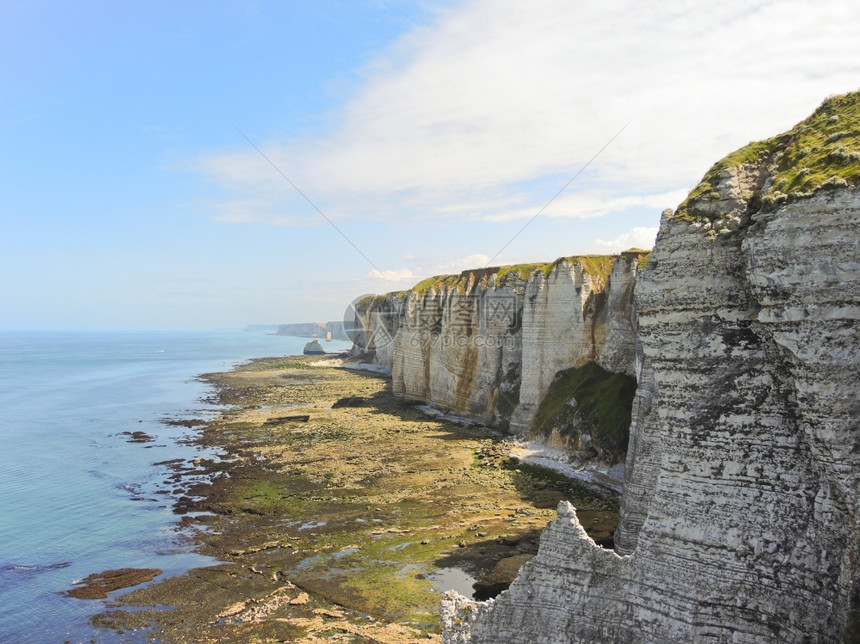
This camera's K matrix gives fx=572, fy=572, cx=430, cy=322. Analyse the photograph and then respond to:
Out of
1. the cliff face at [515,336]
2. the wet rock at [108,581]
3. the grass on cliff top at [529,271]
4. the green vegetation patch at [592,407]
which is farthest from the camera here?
the grass on cliff top at [529,271]

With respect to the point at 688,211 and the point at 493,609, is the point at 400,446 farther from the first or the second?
the point at 688,211

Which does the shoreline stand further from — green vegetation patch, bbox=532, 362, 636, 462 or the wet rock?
green vegetation patch, bbox=532, 362, 636, 462

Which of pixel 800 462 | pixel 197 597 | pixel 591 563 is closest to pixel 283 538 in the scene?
pixel 197 597

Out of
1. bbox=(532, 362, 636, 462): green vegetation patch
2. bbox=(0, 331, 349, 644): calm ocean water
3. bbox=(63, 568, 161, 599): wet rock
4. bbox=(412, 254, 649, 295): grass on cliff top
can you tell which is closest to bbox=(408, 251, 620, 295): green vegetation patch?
bbox=(412, 254, 649, 295): grass on cliff top

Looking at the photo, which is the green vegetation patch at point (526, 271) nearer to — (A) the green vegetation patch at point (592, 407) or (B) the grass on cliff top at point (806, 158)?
(A) the green vegetation patch at point (592, 407)

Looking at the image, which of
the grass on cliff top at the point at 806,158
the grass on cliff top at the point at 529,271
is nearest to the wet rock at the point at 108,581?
the grass on cliff top at the point at 806,158

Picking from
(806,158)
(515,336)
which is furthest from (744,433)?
(515,336)

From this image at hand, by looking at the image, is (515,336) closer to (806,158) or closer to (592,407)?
(592,407)
